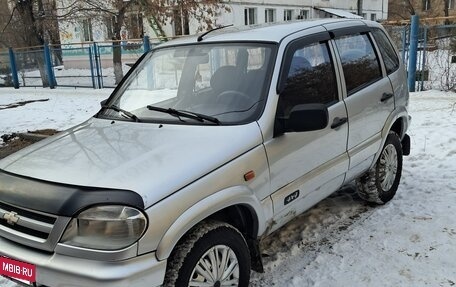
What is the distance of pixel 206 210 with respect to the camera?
2520 millimetres

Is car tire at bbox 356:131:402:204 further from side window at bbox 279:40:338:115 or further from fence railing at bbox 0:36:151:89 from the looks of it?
fence railing at bbox 0:36:151:89

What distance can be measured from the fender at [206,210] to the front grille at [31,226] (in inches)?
20.1

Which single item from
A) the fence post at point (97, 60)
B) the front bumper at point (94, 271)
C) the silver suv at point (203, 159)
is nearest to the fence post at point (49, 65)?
the fence post at point (97, 60)

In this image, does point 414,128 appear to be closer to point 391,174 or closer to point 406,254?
point 391,174

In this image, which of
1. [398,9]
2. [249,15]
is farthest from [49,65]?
[398,9]

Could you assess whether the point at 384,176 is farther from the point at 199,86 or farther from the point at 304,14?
the point at 304,14

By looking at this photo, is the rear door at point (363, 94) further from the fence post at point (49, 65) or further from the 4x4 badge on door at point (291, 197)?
the fence post at point (49, 65)

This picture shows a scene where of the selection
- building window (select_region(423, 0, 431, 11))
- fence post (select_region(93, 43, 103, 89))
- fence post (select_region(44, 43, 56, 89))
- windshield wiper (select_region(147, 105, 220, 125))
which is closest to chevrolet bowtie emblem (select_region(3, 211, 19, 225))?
windshield wiper (select_region(147, 105, 220, 125))

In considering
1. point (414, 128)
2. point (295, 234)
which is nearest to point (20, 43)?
point (414, 128)

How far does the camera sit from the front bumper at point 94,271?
86.0 inches

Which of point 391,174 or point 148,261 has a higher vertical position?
point 148,261

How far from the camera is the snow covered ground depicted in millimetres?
3342

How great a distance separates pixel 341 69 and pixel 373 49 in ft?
2.59

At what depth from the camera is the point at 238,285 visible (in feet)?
9.40
